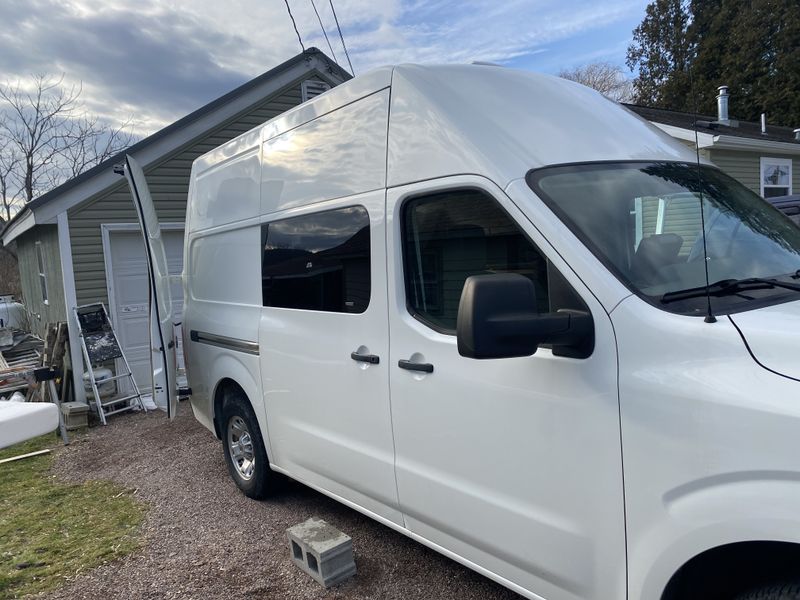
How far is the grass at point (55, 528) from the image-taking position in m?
3.71

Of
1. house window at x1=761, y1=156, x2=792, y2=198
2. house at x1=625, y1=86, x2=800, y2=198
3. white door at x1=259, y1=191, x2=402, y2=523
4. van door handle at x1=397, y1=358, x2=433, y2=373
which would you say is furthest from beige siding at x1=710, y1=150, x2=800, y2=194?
van door handle at x1=397, y1=358, x2=433, y2=373

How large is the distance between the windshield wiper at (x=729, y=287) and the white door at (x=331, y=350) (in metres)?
1.35

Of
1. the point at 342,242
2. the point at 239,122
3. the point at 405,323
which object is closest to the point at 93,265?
the point at 239,122

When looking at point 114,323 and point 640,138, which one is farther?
point 114,323

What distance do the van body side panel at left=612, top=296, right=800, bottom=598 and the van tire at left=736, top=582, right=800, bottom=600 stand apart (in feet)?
0.63

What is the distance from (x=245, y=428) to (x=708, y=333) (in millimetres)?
3500

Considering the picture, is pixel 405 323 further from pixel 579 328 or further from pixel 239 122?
pixel 239 122

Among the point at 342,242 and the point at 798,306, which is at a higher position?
the point at 342,242

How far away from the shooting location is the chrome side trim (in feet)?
13.6

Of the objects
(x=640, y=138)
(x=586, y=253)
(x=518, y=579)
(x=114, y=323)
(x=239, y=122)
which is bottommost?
(x=518, y=579)

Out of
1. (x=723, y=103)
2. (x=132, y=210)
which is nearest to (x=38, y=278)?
(x=132, y=210)

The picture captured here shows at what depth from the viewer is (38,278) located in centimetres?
1227

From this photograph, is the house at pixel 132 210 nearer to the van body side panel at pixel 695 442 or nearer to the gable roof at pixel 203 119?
the gable roof at pixel 203 119

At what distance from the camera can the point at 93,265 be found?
830cm
